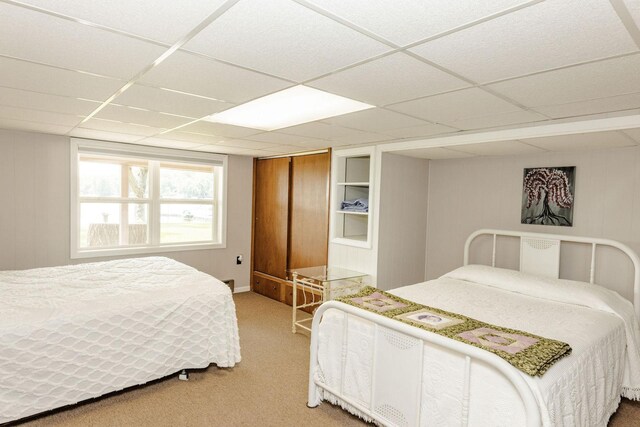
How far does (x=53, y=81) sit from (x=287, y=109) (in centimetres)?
159

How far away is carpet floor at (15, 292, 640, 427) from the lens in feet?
7.86

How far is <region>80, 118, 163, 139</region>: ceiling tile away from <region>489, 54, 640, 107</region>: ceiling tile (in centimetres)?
291

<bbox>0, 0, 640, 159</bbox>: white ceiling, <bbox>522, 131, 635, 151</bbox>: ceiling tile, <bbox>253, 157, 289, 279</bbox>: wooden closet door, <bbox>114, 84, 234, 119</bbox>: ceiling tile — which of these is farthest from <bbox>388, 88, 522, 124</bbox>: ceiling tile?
<bbox>253, 157, 289, 279</bbox>: wooden closet door

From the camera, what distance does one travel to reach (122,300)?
106 inches

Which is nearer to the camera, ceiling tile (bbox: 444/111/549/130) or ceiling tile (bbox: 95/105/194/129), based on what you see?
ceiling tile (bbox: 444/111/549/130)

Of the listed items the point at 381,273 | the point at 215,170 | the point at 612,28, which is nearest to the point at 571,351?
the point at 612,28

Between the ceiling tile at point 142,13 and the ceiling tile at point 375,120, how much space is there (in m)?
1.41

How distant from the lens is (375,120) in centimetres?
277

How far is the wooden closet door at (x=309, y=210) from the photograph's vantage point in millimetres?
A: 4594

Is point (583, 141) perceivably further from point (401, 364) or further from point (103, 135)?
point (103, 135)

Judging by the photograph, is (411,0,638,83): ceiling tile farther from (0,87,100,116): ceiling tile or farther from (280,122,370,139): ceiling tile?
(0,87,100,116): ceiling tile

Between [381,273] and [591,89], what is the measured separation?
101 inches

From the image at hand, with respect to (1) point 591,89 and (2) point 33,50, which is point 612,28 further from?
(2) point 33,50

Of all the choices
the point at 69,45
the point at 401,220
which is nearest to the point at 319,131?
the point at 401,220
